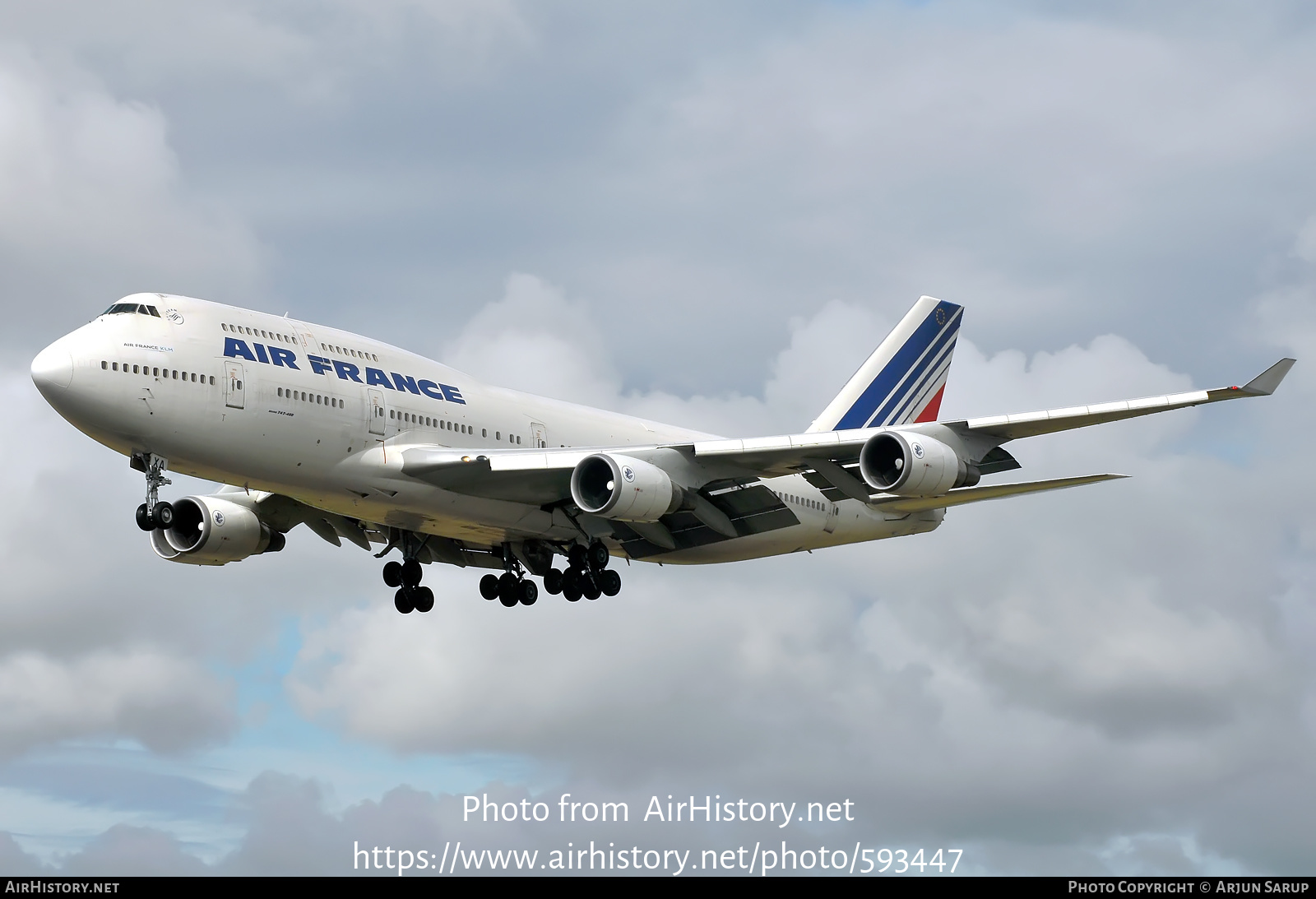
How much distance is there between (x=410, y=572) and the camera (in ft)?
143

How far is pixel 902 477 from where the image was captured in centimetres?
3481

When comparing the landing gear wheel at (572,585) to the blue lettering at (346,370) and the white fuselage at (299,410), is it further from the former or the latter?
the blue lettering at (346,370)

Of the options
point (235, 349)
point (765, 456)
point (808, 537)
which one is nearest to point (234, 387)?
point (235, 349)

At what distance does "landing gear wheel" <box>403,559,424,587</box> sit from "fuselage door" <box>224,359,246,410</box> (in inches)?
423

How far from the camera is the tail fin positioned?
166ft

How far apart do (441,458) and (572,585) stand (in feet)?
21.4

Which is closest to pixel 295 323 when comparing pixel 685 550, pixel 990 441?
pixel 685 550

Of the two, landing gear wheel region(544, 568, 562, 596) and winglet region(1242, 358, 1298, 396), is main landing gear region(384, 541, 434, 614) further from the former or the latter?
→ winglet region(1242, 358, 1298, 396)

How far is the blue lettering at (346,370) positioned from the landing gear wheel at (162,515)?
197 inches

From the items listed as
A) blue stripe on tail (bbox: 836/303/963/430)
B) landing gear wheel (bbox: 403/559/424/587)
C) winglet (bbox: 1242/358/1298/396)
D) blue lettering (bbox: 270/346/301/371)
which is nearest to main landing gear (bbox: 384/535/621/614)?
landing gear wheel (bbox: 403/559/424/587)

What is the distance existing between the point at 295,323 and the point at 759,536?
15.2 meters

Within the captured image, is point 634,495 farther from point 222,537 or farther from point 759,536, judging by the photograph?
point 222,537

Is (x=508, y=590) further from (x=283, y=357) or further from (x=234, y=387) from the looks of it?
(x=234, y=387)

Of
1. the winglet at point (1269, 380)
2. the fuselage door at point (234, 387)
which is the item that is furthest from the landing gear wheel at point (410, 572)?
the winglet at point (1269, 380)
